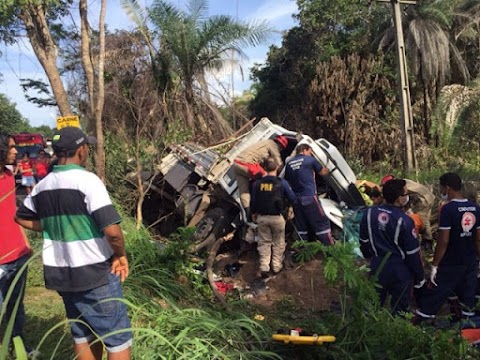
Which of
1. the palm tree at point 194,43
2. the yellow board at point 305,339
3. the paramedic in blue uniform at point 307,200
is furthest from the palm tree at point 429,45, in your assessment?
the yellow board at point 305,339

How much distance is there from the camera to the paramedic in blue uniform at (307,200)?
6438mm

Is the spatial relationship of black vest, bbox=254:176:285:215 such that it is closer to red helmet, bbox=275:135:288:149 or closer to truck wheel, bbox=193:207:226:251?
truck wheel, bbox=193:207:226:251

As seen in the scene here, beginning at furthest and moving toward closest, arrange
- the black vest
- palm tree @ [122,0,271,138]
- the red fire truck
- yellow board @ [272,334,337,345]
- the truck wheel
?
the red fire truck < palm tree @ [122,0,271,138] < the truck wheel < the black vest < yellow board @ [272,334,337,345]

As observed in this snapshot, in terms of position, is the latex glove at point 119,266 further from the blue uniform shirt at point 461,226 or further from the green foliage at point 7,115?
the green foliage at point 7,115

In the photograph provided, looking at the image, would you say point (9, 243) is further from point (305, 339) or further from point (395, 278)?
point (395, 278)

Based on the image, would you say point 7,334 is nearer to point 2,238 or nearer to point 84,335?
point 84,335

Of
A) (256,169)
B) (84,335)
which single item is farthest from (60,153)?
(256,169)

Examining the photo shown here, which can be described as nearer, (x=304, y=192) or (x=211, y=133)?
(x=304, y=192)

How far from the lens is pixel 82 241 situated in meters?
2.67

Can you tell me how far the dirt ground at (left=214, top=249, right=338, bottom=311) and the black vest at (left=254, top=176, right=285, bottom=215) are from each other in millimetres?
836

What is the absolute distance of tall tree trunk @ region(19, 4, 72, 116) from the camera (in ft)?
24.4

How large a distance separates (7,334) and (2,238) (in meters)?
2.19

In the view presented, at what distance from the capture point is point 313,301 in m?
5.41

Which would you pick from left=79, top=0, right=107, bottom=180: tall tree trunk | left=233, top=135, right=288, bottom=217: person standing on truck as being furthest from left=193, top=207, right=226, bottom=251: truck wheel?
left=79, top=0, right=107, bottom=180: tall tree trunk
